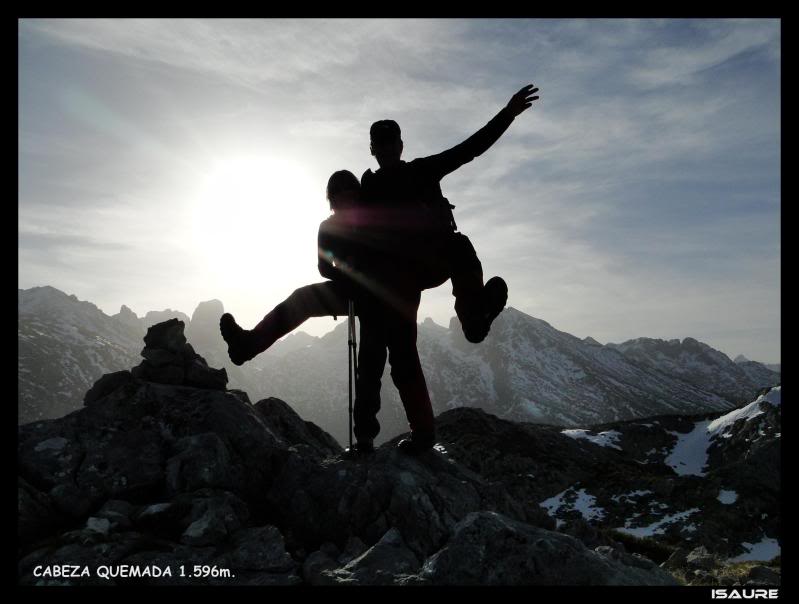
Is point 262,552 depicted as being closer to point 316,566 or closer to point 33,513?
point 316,566

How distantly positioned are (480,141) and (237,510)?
6.52 m

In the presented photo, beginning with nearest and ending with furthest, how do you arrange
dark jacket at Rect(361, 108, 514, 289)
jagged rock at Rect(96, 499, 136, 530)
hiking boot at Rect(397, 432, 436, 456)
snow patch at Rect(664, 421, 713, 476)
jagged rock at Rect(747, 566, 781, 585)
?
1. jagged rock at Rect(96, 499, 136, 530)
2. dark jacket at Rect(361, 108, 514, 289)
3. jagged rock at Rect(747, 566, 781, 585)
4. hiking boot at Rect(397, 432, 436, 456)
5. snow patch at Rect(664, 421, 713, 476)

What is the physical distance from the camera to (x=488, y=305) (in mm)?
7262

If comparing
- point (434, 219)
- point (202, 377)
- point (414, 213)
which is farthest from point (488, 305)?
point (202, 377)

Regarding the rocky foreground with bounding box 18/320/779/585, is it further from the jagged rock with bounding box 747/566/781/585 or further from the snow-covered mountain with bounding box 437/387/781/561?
the snow-covered mountain with bounding box 437/387/781/561

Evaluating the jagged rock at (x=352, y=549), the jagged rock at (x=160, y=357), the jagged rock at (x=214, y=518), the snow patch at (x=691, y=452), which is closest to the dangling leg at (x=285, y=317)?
the jagged rock at (x=214, y=518)

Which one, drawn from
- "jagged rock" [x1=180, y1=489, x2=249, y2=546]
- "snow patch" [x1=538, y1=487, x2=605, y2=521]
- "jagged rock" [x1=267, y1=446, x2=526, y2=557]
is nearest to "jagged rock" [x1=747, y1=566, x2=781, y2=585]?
"jagged rock" [x1=267, y1=446, x2=526, y2=557]

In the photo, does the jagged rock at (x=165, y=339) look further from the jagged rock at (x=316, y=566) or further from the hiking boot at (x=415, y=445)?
the jagged rock at (x=316, y=566)

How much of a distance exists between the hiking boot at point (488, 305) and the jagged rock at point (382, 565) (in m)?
2.91

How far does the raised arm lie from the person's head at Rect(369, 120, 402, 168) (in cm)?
45

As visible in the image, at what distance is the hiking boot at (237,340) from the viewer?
796 cm

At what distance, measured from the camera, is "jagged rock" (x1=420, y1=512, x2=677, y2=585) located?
15.3 feet

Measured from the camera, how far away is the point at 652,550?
22.5 m
